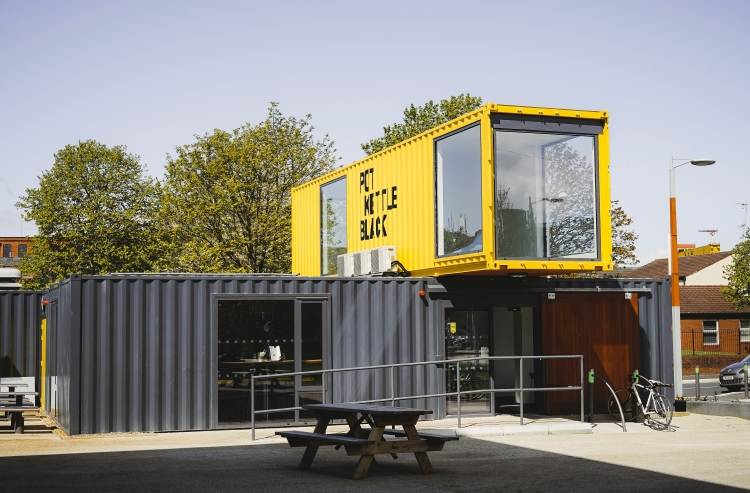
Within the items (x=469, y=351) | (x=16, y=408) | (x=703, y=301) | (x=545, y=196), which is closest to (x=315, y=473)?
(x=16, y=408)

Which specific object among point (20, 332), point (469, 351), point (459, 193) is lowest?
point (469, 351)

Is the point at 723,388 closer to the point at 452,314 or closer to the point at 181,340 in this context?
the point at 452,314

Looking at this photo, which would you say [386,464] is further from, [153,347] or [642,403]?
[642,403]

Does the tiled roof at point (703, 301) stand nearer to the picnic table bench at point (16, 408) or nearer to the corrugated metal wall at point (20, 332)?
the corrugated metal wall at point (20, 332)

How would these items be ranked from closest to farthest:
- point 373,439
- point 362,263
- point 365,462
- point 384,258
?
1. point 365,462
2. point 373,439
3. point 384,258
4. point 362,263

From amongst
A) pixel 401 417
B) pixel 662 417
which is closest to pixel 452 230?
pixel 662 417

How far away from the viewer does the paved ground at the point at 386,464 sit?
427 inches

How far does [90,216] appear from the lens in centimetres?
4925

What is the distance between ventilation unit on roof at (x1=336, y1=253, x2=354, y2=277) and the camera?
70.9 feet

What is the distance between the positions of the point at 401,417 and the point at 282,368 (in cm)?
627

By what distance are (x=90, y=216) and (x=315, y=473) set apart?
132ft

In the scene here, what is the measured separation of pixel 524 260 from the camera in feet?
55.3

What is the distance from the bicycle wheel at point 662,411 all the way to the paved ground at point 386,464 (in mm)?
972

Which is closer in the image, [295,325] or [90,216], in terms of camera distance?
[295,325]
